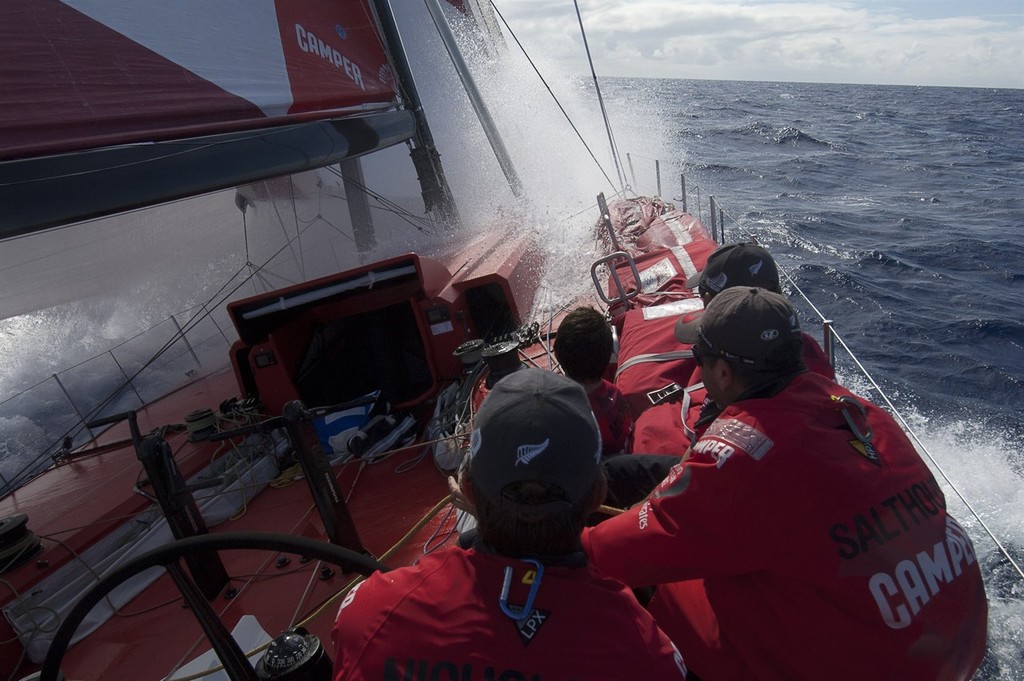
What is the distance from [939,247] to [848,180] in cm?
680

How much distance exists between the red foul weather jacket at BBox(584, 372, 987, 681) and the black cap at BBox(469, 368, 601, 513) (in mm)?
456

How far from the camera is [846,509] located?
4.27 ft

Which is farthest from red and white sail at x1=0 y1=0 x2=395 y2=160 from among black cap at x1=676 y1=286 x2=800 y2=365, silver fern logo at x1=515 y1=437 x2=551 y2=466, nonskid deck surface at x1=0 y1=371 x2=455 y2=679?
black cap at x1=676 y1=286 x2=800 y2=365

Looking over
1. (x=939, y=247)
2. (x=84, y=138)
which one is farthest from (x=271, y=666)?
(x=939, y=247)

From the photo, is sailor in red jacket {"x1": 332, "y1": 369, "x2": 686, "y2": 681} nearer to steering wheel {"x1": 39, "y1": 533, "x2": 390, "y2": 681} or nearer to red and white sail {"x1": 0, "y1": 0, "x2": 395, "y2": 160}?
steering wheel {"x1": 39, "y1": 533, "x2": 390, "y2": 681}

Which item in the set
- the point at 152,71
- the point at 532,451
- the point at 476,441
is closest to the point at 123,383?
the point at 152,71

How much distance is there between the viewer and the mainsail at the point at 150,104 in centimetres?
211

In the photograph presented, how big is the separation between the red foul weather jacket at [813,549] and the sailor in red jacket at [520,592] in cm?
40

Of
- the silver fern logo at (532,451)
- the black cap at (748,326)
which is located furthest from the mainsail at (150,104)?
the black cap at (748,326)

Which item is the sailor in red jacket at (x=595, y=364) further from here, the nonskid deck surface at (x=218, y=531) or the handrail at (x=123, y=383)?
the handrail at (x=123, y=383)

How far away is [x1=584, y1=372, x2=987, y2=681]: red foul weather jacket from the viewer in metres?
1.28

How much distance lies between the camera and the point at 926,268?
30.9 feet

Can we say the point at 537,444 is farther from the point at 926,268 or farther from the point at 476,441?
the point at 926,268

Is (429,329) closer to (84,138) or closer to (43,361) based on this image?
(84,138)
